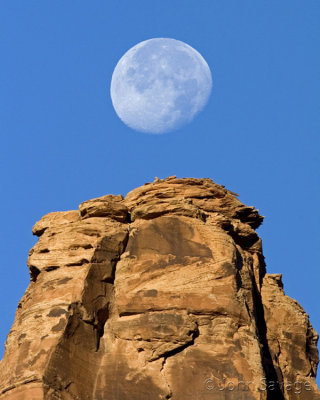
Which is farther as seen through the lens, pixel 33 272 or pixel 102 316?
pixel 33 272

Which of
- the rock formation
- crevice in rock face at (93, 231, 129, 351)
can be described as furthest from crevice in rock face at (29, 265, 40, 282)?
crevice in rock face at (93, 231, 129, 351)

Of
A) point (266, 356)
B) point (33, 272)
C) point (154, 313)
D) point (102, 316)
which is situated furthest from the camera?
point (33, 272)

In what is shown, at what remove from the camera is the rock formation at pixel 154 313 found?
1213 inches

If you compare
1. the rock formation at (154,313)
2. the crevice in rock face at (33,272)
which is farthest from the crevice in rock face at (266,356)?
the crevice in rock face at (33,272)

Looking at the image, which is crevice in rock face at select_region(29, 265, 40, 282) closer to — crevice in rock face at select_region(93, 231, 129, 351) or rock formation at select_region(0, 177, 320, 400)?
rock formation at select_region(0, 177, 320, 400)

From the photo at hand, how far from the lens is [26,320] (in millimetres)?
33312

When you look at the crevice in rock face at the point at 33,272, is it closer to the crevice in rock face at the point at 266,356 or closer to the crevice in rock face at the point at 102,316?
the crevice in rock face at the point at 102,316

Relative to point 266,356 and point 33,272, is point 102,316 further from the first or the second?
point 266,356

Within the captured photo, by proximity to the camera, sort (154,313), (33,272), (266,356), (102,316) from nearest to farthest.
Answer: (154,313) < (102,316) < (266,356) < (33,272)

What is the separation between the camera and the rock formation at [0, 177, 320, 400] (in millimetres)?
30812

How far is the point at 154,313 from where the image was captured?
32562 millimetres

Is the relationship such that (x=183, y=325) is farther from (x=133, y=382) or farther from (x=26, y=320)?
(x=26, y=320)

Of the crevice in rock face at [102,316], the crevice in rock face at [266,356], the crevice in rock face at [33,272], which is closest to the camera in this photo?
the crevice in rock face at [102,316]

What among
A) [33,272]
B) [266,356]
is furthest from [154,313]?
[33,272]
